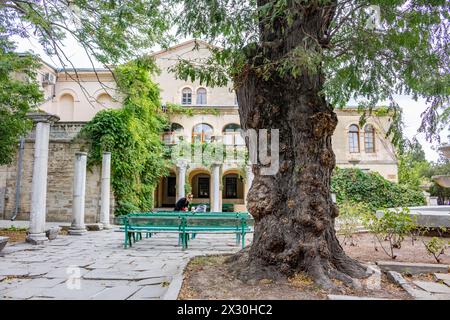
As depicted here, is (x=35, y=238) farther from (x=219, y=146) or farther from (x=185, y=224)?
(x=219, y=146)

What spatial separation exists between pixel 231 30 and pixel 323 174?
2.37 m

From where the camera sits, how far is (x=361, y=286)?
4172 millimetres

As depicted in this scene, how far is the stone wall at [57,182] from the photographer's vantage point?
14406mm

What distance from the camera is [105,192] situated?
12.7 meters

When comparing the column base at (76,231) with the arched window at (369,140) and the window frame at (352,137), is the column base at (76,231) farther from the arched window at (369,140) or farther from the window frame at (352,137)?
the arched window at (369,140)

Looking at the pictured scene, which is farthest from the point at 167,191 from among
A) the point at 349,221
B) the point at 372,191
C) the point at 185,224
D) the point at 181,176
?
the point at 349,221

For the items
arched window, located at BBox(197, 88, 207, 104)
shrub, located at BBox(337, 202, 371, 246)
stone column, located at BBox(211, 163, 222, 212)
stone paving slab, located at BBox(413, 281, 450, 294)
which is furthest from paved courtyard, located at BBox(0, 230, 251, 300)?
arched window, located at BBox(197, 88, 207, 104)

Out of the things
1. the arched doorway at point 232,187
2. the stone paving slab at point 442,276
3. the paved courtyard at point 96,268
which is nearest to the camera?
the paved courtyard at point 96,268

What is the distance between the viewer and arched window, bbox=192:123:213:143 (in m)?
23.1

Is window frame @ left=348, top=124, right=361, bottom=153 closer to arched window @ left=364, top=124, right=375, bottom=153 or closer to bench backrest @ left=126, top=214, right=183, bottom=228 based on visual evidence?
arched window @ left=364, top=124, right=375, bottom=153

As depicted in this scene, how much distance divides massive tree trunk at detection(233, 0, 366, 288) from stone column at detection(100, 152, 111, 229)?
8.80 m

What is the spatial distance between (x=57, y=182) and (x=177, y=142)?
8.20 meters

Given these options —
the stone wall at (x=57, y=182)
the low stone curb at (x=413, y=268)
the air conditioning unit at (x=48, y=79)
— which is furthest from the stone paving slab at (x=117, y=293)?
the air conditioning unit at (x=48, y=79)

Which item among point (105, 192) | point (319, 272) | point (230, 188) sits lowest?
point (319, 272)
